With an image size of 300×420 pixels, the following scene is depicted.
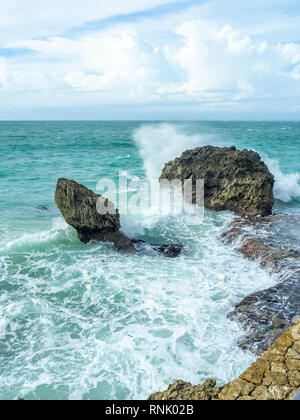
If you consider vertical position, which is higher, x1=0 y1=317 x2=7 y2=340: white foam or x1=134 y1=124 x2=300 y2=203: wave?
x1=134 y1=124 x2=300 y2=203: wave

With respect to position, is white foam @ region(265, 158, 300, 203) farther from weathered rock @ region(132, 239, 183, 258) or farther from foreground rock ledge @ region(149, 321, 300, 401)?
foreground rock ledge @ region(149, 321, 300, 401)

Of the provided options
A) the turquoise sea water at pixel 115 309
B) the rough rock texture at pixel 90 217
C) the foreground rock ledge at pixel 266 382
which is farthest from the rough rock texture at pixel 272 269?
the rough rock texture at pixel 90 217

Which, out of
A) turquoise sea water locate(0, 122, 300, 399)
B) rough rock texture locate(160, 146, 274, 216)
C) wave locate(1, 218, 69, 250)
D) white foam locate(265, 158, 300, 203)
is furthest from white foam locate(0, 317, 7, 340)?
white foam locate(265, 158, 300, 203)

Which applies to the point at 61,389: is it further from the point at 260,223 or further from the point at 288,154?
the point at 288,154

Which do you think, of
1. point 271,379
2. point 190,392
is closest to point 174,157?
point 190,392

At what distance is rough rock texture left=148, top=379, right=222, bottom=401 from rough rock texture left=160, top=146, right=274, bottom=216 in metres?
9.46

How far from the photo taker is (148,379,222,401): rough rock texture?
4.11 metres

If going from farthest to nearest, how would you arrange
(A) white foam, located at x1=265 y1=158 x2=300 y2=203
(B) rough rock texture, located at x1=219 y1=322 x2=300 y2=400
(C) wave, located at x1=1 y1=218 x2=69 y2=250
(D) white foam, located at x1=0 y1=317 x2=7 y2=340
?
1. (A) white foam, located at x1=265 y1=158 x2=300 y2=203
2. (C) wave, located at x1=1 y1=218 x2=69 y2=250
3. (D) white foam, located at x1=0 y1=317 x2=7 y2=340
4. (B) rough rock texture, located at x1=219 y1=322 x2=300 y2=400

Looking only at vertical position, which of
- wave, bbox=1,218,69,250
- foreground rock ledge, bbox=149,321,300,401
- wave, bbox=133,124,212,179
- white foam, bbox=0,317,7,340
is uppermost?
wave, bbox=133,124,212,179

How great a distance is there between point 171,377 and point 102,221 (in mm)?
5674

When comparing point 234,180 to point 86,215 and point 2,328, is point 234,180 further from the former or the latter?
point 2,328

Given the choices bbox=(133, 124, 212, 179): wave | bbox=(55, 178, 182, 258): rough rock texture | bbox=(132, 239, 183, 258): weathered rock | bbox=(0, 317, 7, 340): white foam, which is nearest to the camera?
bbox=(0, 317, 7, 340): white foam

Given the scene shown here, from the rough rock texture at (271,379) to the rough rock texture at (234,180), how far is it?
9.25 meters

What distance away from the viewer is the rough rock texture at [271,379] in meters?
3.59
